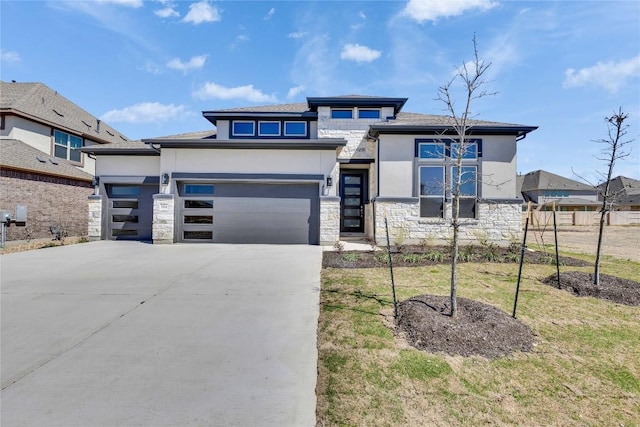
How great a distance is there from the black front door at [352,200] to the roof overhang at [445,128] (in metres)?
2.78

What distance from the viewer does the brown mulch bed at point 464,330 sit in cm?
318

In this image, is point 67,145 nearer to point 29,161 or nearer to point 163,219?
point 29,161

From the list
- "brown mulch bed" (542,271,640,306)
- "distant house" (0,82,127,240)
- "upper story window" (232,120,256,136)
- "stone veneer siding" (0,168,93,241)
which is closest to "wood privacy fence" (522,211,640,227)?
"brown mulch bed" (542,271,640,306)

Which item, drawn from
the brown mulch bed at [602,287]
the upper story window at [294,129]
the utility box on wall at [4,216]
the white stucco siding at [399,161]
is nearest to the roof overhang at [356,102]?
the upper story window at [294,129]

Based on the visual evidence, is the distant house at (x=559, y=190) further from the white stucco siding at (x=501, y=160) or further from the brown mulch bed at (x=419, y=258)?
the brown mulch bed at (x=419, y=258)

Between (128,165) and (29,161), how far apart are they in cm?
446

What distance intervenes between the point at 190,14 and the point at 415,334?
39.2 feet

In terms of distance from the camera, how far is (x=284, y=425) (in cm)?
209

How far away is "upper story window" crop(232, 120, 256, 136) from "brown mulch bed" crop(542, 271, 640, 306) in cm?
1199

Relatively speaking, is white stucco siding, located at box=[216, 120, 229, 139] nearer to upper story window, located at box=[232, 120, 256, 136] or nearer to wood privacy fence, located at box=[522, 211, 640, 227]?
upper story window, located at box=[232, 120, 256, 136]

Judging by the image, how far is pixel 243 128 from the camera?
43.0 ft

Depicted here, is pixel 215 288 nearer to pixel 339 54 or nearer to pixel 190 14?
pixel 190 14

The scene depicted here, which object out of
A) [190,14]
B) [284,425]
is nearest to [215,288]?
[284,425]

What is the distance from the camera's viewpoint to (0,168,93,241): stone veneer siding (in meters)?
11.0
